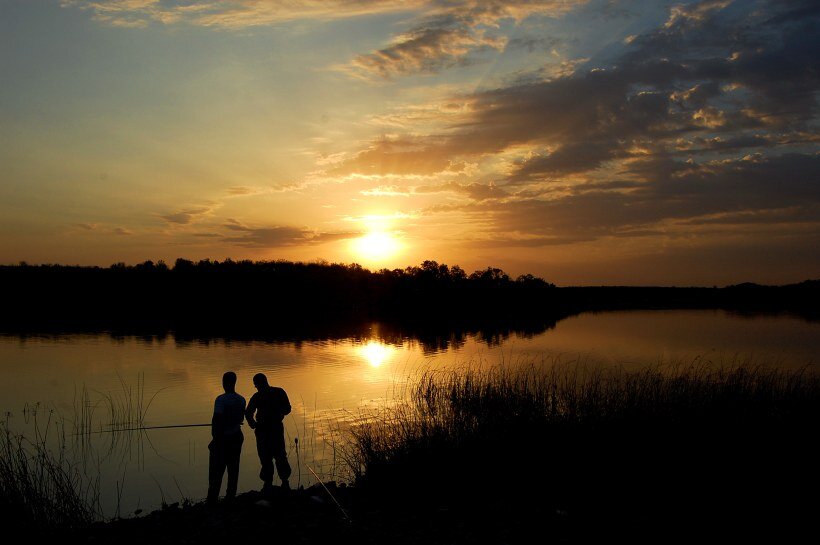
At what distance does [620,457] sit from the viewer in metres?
13.2

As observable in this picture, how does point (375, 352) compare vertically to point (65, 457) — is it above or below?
below

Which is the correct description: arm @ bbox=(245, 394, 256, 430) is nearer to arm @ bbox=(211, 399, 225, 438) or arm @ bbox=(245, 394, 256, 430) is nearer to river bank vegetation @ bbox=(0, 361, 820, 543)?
arm @ bbox=(211, 399, 225, 438)

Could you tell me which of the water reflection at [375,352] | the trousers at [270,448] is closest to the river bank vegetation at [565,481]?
the trousers at [270,448]

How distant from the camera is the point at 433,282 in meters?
146

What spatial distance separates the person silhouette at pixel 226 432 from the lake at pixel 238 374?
137 inches

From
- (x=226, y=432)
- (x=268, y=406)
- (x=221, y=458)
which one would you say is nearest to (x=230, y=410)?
(x=226, y=432)

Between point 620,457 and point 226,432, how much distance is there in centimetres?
825

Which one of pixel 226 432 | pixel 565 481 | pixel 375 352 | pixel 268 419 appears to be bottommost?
pixel 375 352

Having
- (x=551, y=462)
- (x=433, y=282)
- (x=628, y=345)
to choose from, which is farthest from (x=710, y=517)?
(x=433, y=282)

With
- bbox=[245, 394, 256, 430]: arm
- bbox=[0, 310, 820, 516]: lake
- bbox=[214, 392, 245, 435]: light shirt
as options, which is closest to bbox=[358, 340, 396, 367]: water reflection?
bbox=[0, 310, 820, 516]: lake

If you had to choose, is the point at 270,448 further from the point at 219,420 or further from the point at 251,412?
the point at 219,420

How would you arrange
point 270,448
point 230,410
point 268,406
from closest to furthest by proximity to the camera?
point 230,410 < point 268,406 < point 270,448

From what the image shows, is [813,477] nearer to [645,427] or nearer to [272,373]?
[645,427]

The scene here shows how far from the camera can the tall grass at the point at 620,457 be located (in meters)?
10.9
